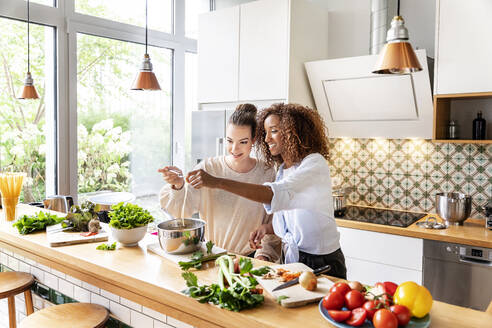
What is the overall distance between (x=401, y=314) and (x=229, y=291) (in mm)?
507

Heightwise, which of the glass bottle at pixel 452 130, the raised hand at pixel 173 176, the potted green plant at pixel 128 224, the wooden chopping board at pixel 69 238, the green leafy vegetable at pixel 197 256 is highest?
the glass bottle at pixel 452 130

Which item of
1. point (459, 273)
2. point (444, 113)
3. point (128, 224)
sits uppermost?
point (444, 113)

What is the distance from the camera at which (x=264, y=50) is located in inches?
136

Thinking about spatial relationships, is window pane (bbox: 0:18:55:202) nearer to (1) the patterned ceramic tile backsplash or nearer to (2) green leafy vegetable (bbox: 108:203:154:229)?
(2) green leafy vegetable (bbox: 108:203:154:229)

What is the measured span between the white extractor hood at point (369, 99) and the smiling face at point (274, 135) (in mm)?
1494

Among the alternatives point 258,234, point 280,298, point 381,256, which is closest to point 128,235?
point 258,234

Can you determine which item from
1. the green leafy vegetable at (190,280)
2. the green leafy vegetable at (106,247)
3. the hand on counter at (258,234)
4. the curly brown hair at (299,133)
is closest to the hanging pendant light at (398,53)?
the curly brown hair at (299,133)

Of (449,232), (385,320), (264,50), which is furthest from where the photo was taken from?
(264,50)

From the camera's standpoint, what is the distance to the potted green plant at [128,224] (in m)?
1.94

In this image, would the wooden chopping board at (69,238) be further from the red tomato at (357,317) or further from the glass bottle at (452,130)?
the glass bottle at (452,130)

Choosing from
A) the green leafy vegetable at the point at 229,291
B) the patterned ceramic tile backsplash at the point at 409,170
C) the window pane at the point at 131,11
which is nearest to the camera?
the green leafy vegetable at the point at 229,291

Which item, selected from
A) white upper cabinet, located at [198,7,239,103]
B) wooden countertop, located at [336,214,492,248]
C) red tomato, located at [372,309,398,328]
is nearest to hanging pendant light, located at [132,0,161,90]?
white upper cabinet, located at [198,7,239,103]

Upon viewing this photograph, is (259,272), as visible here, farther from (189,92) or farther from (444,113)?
(189,92)

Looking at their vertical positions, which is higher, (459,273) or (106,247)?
(106,247)
